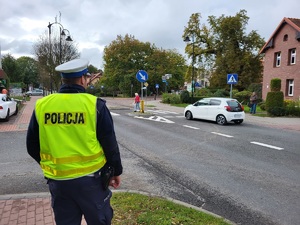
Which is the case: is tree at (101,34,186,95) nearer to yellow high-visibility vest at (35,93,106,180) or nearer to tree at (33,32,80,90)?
tree at (33,32,80,90)

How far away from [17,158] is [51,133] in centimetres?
584

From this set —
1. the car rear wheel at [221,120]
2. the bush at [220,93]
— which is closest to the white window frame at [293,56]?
the bush at [220,93]

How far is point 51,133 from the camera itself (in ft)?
7.07

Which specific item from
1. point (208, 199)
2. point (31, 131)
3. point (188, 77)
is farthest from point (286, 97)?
point (31, 131)

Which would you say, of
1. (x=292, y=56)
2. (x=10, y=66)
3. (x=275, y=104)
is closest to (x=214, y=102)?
(x=275, y=104)

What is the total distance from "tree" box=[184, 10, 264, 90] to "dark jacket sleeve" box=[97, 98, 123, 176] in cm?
4153

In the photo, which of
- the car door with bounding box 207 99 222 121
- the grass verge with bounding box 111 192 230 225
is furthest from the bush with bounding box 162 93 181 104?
the grass verge with bounding box 111 192 230 225

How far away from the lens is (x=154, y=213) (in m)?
3.66

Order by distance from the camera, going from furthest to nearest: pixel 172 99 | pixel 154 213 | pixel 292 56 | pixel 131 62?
pixel 131 62 < pixel 172 99 < pixel 292 56 < pixel 154 213

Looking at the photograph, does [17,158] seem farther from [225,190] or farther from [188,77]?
[188,77]

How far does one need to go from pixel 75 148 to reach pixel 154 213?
6.46 ft

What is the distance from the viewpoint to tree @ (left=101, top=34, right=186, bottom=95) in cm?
5594

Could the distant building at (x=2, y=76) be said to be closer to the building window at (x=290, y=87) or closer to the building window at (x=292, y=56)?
the building window at (x=290, y=87)

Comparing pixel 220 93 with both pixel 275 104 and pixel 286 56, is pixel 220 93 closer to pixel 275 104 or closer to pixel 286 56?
pixel 286 56
